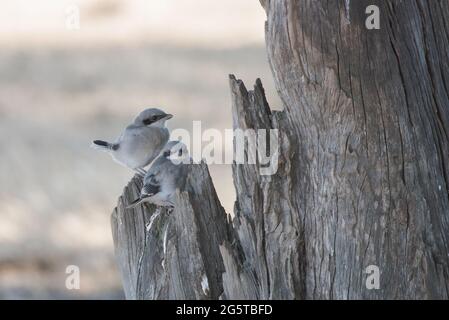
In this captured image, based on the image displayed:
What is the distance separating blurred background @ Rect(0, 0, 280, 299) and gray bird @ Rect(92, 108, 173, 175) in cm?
233

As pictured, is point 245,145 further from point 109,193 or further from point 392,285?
A: point 109,193

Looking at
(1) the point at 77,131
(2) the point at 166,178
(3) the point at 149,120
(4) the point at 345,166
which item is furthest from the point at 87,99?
(4) the point at 345,166

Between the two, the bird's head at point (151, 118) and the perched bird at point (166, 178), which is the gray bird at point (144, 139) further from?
the perched bird at point (166, 178)

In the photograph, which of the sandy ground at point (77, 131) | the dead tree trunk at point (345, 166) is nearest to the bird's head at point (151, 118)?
the dead tree trunk at point (345, 166)

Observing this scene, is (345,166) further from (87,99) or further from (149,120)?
(87,99)

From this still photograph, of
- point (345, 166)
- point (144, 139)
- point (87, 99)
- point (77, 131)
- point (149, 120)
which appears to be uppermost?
point (87, 99)

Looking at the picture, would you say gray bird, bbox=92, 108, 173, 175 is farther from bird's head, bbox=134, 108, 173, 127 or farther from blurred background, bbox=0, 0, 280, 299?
blurred background, bbox=0, 0, 280, 299

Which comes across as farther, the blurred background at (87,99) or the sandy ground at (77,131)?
A: the blurred background at (87,99)

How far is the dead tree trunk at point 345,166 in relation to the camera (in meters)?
Result: 6.96

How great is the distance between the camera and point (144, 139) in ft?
29.8

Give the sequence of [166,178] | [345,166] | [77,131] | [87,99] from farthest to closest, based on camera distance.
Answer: [87,99] → [77,131] → [166,178] → [345,166]

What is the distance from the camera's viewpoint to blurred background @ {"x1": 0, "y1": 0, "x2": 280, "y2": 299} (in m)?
12.7

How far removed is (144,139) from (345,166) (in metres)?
2.46

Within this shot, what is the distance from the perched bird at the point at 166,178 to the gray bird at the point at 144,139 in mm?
542
